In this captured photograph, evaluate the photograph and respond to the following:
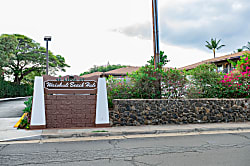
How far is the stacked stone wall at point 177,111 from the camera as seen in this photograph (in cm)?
885

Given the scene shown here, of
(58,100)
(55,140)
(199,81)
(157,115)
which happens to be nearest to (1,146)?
(55,140)

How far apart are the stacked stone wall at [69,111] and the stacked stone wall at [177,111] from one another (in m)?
0.93

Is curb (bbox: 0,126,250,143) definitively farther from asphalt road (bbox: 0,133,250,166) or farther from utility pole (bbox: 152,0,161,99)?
utility pole (bbox: 152,0,161,99)

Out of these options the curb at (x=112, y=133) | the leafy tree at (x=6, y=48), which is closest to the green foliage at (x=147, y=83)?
the curb at (x=112, y=133)

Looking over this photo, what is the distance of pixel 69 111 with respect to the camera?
8297mm

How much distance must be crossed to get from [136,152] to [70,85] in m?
4.13

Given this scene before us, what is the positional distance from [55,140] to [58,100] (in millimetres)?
1990

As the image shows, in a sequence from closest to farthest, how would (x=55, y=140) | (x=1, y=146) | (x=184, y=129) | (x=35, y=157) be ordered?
(x=35, y=157) < (x=1, y=146) < (x=55, y=140) < (x=184, y=129)

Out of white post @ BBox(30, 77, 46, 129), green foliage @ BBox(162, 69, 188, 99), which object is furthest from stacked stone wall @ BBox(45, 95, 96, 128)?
green foliage @ BBox(162, 69, 188, 99)

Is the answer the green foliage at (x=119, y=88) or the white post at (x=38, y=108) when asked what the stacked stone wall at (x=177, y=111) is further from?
the white post at (x=38, y=108)

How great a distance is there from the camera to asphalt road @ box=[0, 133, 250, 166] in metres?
4.73

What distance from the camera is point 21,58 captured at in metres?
29.7

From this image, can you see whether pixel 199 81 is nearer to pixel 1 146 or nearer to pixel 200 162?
pixel 200 162

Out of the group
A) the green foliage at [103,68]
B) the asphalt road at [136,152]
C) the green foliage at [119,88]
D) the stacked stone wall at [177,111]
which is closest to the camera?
the asphalt road at [136,152]
